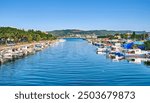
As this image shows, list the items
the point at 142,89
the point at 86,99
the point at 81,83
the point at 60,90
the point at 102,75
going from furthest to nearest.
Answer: the point at 102,75 < the point at 81,83 < the point at 142,89 < the point at 60,90 < the point at 86,99

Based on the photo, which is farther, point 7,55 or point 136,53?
point 136,53

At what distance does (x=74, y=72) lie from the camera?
940 centimetres

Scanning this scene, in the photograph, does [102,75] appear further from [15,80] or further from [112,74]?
[15,80]

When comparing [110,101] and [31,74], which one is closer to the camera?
[110,101]

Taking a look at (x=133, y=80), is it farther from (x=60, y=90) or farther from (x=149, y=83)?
(x=60, y=90)

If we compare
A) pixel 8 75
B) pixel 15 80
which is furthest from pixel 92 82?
pixel 8 75

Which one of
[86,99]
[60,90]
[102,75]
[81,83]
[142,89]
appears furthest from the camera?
[102,75]

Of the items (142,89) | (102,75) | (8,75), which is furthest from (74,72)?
(142,89)

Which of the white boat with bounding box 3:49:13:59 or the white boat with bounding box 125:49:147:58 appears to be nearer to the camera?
the white boat with bounding box 3:49:13:59

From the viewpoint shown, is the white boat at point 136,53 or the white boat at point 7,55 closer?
the white boat at point 7,55

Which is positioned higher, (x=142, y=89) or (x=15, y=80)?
(x=142, y=89)

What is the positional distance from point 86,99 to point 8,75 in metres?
5.69

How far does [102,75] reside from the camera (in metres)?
8.84

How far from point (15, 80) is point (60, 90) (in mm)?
4402
